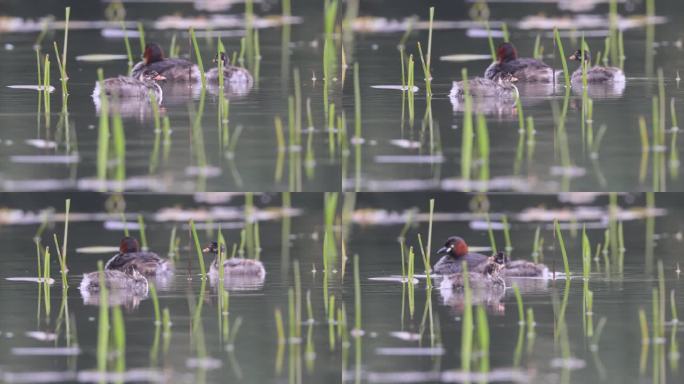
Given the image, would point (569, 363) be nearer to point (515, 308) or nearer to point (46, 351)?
point (515, 308)

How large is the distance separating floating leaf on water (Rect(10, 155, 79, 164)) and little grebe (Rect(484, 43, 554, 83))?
315 centimetres

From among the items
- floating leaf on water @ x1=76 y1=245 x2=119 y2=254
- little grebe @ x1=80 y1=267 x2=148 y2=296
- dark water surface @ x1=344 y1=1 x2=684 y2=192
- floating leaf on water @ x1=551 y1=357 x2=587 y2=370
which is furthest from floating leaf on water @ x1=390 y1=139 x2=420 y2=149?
floating leaf on water @ x1=76 y1=245 x2=119 y2=254

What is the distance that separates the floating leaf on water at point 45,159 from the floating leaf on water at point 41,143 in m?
0.15

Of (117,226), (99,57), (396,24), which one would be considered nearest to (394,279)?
(117,226)

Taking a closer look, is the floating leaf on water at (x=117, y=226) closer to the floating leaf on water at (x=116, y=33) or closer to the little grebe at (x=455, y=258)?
the floating leaf on water at (x=116, y=33)

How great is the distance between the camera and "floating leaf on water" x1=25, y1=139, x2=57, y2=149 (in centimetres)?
965

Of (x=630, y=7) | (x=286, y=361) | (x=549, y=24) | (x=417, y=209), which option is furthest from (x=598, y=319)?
(x=630, y=7)

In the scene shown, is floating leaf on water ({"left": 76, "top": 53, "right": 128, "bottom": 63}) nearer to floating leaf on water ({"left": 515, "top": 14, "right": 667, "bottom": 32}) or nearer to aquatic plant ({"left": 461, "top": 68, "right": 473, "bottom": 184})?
floating leaf on water ({"left": 515, "top": 14, "right": 667, "bottom": 32})

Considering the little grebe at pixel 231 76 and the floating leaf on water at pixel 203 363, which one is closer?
the floating leaf on water at pixel 203 363

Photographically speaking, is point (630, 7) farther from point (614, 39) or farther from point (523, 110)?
point (523, 110)

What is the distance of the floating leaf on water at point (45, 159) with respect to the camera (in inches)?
371

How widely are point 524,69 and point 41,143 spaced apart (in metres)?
3.47

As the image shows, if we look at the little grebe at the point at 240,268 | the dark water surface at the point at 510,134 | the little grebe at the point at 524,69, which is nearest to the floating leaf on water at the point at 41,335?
the little grebe at the point at 240,268

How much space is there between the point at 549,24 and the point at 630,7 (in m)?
1.31
